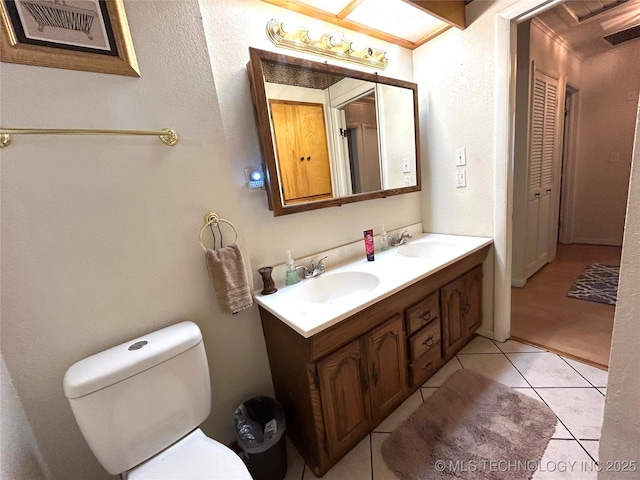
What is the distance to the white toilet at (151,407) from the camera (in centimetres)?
82

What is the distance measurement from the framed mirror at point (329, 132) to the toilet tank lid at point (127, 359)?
2.20 feet

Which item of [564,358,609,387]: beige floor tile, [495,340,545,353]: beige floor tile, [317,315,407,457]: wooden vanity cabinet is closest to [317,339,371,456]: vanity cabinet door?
[317,315,407,457]: wooden vanity cabinet

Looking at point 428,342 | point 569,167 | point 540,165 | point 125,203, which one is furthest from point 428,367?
point 569,167

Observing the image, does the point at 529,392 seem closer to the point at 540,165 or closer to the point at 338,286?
the point at 338,286

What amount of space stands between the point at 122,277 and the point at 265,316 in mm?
606

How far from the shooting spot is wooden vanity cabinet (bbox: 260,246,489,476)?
1080 mm

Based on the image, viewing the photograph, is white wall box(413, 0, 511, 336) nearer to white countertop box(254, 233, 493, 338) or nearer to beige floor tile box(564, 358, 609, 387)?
white countertop box(254, 233, 493, 338)

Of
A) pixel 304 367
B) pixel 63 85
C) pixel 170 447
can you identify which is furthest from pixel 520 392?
pixel 63 85

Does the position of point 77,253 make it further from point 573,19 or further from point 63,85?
point 573,19

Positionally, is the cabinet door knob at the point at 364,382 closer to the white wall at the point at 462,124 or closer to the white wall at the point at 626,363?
the white wall at the point at 626,363

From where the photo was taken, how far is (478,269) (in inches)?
71.7

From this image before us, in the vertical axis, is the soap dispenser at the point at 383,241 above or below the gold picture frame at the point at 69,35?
below

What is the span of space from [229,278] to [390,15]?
1750 mm

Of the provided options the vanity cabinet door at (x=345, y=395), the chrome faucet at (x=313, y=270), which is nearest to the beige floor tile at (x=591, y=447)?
the vanity cabinet door at (x=345, y=395)
